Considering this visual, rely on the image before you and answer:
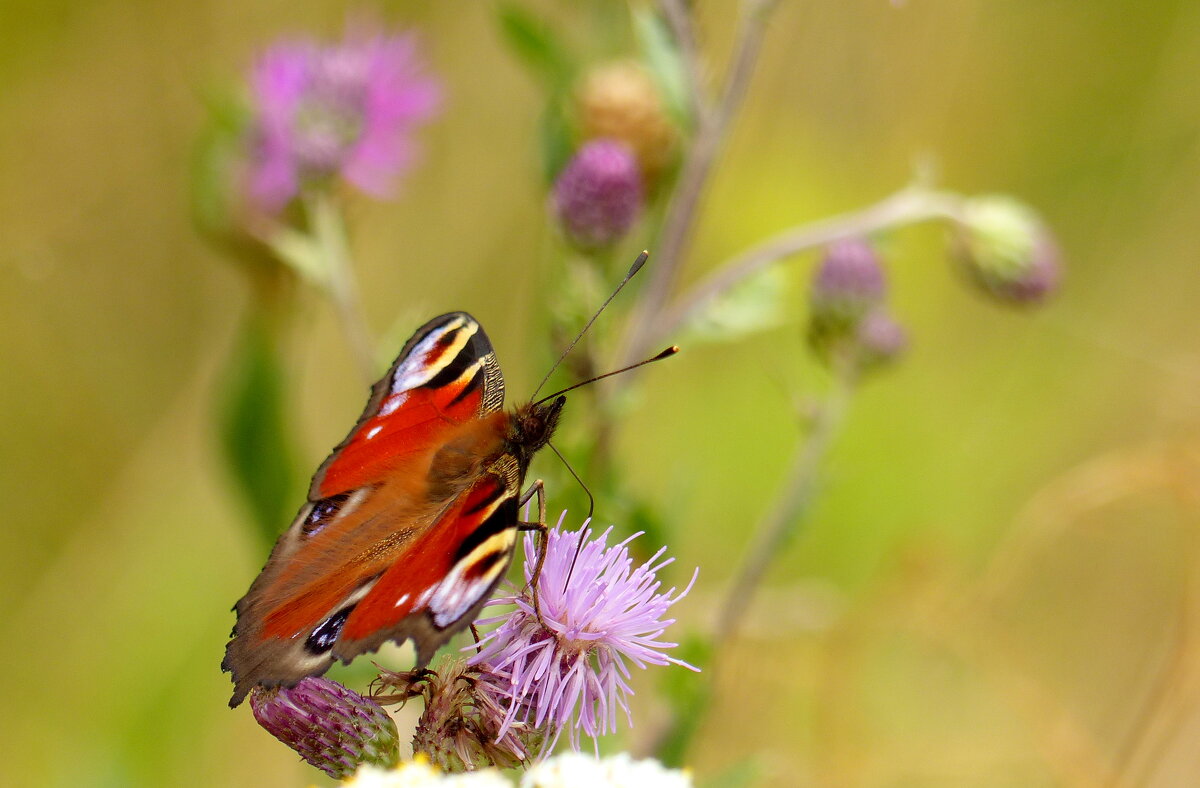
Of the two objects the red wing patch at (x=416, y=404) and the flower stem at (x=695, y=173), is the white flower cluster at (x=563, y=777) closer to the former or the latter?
the red wing patch at (x=416, y=404)

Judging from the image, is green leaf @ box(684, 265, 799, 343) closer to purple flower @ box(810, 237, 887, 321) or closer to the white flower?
purple flower @ box(810, 237, 887, 321)

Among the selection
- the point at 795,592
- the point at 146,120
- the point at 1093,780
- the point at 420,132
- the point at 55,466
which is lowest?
the point at 1093,780

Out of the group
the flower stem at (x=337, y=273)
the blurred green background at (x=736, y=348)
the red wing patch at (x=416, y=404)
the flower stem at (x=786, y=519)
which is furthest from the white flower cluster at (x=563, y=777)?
the blurred green background at (x=736, y=348)

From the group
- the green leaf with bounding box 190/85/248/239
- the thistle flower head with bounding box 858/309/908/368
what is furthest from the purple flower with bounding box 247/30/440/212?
the thistle flower head with bounding box 858/309/908/368

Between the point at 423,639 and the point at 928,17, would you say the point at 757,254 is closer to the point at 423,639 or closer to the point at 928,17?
the point at 423,639

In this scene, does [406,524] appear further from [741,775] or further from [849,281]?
[849,281]

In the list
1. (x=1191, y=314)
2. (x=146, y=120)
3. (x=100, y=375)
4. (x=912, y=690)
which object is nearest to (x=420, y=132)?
(x=146, y=120)
